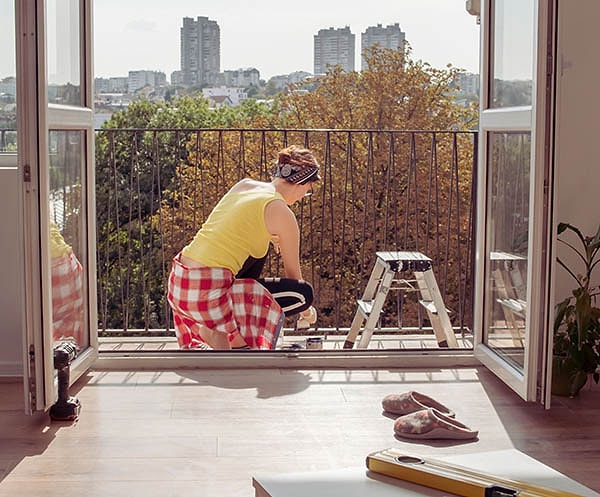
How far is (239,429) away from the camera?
135 inches

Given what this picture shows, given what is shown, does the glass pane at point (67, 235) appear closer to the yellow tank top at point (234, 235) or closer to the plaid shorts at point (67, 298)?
the plaid shorts at point (67, 298)

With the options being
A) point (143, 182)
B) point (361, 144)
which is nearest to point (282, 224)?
point (361, 144)

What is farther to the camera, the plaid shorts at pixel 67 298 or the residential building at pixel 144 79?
the residential building at pixel 144 79

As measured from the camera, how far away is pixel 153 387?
4.00m

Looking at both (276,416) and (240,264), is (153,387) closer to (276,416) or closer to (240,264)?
(276,416)

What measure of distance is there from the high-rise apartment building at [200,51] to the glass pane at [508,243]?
516 inches

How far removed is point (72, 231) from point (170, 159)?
35.8 ft

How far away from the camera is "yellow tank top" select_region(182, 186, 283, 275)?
474 centimetres

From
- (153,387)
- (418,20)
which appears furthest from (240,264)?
(418,20)

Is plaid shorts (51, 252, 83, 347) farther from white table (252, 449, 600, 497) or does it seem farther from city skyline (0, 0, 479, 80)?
city skyline (0, 0, 479, 80)

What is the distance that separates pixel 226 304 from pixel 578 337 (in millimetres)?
1721

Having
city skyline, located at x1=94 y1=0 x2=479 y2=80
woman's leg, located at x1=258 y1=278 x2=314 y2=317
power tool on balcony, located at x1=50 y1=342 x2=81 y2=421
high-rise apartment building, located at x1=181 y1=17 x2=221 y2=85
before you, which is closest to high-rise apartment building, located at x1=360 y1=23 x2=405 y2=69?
city skyline, located at x1=94 y1=0 x2=479 y2=80

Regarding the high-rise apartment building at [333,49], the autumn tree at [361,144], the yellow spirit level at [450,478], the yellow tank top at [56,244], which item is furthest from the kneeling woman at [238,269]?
the high-rise apartment building at [333,49]

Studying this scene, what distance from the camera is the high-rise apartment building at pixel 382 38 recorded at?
1400 centimetres
